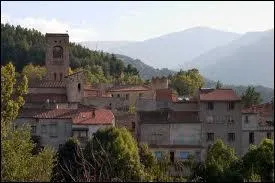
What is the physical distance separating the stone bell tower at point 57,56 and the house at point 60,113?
29.2ft

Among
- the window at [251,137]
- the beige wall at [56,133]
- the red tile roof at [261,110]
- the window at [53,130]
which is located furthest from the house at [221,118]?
the window at [53,130]

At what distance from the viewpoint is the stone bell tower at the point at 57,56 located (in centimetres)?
6388

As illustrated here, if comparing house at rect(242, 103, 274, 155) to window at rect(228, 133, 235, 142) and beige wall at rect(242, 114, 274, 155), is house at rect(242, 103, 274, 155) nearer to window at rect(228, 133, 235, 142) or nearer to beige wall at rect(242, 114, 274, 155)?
beige wall at rect(242, 114, 274, 155)

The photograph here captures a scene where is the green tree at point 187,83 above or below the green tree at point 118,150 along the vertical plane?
above

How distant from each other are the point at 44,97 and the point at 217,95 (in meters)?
15.0

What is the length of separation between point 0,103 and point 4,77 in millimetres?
1514

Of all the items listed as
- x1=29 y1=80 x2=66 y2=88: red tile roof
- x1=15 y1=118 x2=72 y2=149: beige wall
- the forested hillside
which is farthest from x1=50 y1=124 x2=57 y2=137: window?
the forested hillside

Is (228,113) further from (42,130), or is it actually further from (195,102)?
(42,130)

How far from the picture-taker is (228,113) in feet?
155

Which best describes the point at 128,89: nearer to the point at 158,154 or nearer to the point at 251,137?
the point at 251,137

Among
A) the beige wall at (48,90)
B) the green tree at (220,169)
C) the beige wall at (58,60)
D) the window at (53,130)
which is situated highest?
the beige wall at (58,60)

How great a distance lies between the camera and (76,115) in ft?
149

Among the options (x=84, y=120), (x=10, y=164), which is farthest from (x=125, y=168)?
(x=84, y=120)

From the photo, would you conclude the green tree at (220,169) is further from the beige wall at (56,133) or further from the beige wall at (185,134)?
the beige wall at (56,133)
